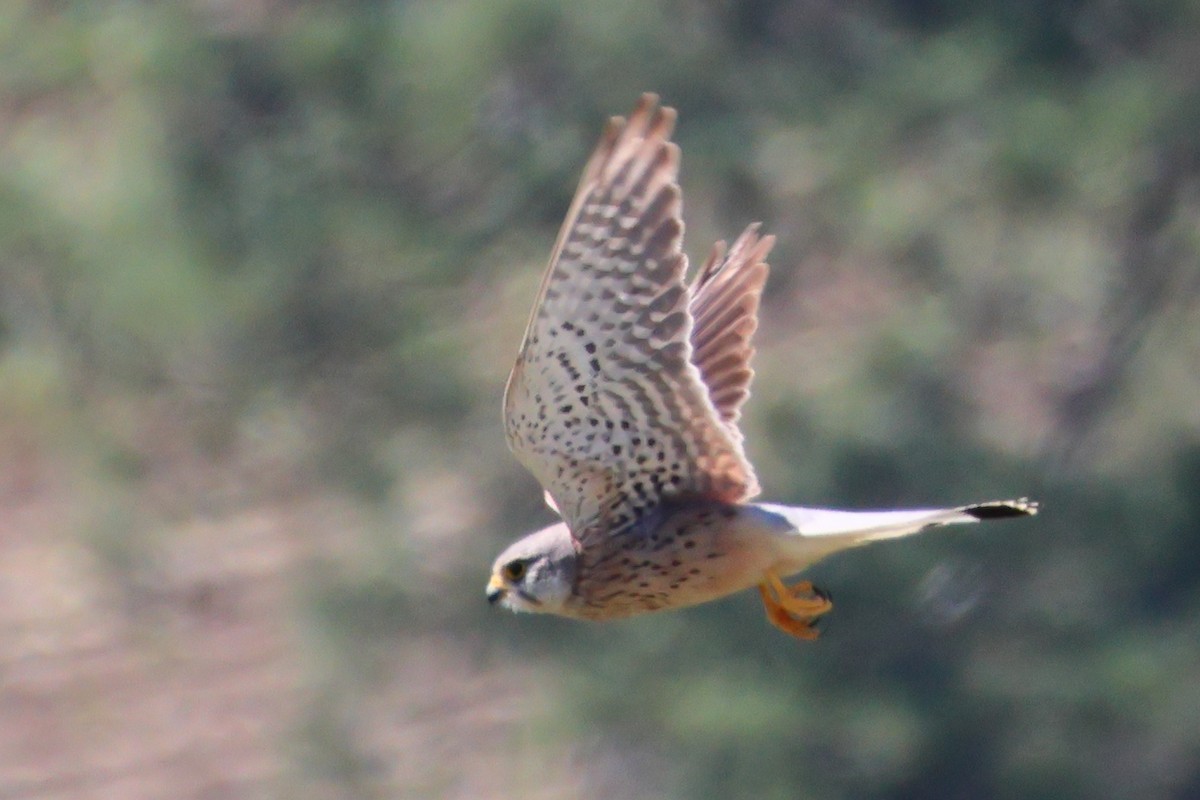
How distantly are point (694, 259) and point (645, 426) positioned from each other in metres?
3.79

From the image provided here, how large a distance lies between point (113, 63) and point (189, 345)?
1.01 m

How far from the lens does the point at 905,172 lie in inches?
312

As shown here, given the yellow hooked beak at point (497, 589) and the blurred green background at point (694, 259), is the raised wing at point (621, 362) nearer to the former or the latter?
the yellow hooked beak at point (497, 589)

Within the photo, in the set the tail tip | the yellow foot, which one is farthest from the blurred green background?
the tail tip

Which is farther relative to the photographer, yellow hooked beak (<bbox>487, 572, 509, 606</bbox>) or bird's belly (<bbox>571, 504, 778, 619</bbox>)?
yellow hooked beak (<bbox>487, 572, 509, 606</bbox>)

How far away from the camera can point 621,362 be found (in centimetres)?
378

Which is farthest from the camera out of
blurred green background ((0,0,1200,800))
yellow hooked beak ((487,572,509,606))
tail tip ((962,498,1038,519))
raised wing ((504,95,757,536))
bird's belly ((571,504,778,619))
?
blurred green background ((0,0,1200,800))

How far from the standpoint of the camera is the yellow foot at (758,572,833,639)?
13.9 ft

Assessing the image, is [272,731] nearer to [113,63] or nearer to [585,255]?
[113,63]

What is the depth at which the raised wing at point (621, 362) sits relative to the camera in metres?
3.63

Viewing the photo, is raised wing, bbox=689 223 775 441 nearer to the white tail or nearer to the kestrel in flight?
the kestrel in flight

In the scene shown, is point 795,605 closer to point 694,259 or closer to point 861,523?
point 861,523

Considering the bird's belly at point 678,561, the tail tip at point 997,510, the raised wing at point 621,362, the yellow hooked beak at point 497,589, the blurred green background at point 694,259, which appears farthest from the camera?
the blurred green background at point 694,259

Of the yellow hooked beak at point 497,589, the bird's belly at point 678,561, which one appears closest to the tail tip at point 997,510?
the bird's belly at point 678,561
